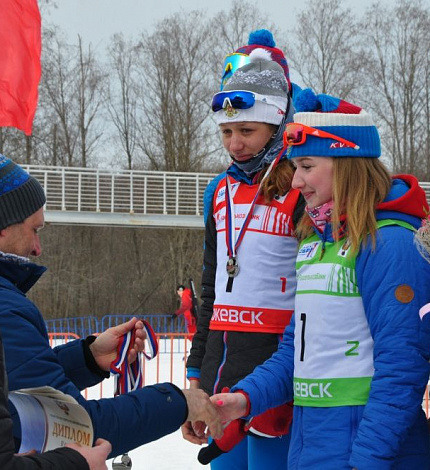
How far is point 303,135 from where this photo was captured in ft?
8.53

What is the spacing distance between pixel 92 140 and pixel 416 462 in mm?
28046

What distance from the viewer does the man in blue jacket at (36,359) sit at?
6.56ft

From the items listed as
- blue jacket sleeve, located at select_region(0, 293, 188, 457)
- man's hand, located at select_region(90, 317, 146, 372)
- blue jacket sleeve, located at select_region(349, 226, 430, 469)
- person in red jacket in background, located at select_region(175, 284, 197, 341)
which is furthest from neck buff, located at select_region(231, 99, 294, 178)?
person in red jacket in background, located at select_region(175, 284, 197, 341)

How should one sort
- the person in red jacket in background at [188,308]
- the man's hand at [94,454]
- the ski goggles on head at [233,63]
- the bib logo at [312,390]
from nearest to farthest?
the man's hand at [94,454]
the bib logo at [312,390]
the ski goggles on head at [233,63]
the person in red jacket in background at [188,308]

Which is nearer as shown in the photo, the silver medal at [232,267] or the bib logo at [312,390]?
Result: the bib logo at [312,390]

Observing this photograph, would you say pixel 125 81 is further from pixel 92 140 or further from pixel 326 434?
pixel 326 434

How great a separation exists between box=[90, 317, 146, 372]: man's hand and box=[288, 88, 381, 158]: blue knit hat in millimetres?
902

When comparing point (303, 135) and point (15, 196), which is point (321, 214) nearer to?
point (303, 135)

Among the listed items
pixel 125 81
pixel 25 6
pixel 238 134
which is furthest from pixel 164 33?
pixel 238 134

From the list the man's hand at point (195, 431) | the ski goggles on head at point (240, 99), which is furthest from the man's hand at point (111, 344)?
the ski goggles on head at point (240, 99)

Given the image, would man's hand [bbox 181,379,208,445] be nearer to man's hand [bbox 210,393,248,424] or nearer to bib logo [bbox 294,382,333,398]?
man's hand [bbox 210,393,248,424]

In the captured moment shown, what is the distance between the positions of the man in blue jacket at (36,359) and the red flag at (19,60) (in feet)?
16.8

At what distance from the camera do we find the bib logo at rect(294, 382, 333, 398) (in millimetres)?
2418

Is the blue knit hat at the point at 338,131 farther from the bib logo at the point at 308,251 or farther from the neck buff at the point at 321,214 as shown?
the bib logo at the point at 308,251
